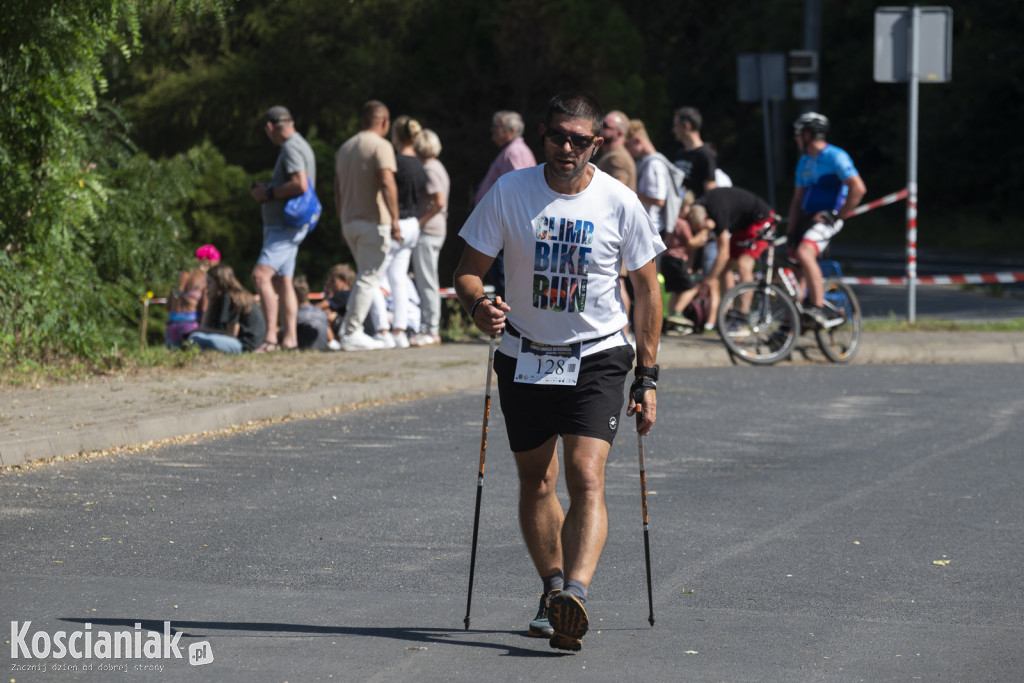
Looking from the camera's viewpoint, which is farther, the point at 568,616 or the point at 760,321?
the point at 760,321

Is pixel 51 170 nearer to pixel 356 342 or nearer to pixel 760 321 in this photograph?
pixel 356 342

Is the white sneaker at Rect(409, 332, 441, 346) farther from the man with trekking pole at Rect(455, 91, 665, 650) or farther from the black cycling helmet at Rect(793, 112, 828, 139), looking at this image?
the man with trekking pole at Rect(455, 91, 665, 650)

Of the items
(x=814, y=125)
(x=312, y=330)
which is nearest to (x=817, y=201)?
(x=814, y=125)

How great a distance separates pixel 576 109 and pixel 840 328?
9.10 meters

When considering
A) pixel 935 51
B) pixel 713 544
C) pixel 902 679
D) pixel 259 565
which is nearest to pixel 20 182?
pixel 259 565

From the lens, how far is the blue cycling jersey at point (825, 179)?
43.8ft

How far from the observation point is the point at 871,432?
32.8ft

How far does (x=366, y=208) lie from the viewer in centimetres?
1316

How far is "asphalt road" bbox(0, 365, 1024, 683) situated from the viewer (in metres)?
5.03

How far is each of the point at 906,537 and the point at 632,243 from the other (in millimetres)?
2487

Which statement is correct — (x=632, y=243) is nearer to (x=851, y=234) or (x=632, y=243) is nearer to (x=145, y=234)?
(x=145, y=234)

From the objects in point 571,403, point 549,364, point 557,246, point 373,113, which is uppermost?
point 373,113

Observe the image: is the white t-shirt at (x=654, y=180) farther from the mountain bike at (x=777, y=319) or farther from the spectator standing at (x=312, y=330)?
the spectator standing at (x=312, y=330)

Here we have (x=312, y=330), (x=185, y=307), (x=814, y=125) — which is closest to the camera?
(x=814, y=125)
